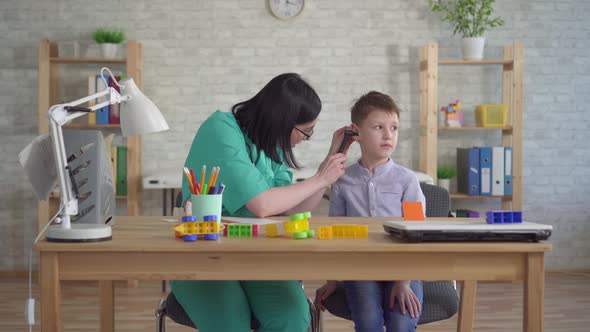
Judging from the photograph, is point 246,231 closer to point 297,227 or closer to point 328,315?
point 297,227

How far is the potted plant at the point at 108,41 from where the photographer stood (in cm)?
479

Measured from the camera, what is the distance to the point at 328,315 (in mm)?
4031

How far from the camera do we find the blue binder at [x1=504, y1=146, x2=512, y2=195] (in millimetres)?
4867

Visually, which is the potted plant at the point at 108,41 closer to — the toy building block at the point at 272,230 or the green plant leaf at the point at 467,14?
the green plant leaf at the point at 467,14

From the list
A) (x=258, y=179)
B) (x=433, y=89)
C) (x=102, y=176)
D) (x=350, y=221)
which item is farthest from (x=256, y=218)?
(x=433, y=89)

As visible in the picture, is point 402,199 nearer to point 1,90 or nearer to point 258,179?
point 258,179

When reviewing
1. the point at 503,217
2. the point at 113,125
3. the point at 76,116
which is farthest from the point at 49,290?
the point at 113,125

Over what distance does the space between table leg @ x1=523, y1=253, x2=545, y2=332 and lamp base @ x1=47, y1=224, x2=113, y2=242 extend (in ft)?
3.29

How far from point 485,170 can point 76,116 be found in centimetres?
368

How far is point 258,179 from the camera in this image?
202 centimetres

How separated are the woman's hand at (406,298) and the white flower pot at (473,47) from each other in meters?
3.07

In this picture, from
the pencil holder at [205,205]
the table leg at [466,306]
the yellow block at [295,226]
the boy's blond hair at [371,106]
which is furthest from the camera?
the table leg at [466,306]

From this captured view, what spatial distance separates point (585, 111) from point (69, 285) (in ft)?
12.9

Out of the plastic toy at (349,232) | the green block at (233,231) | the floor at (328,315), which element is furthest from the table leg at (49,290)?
the floor at (328,315)
